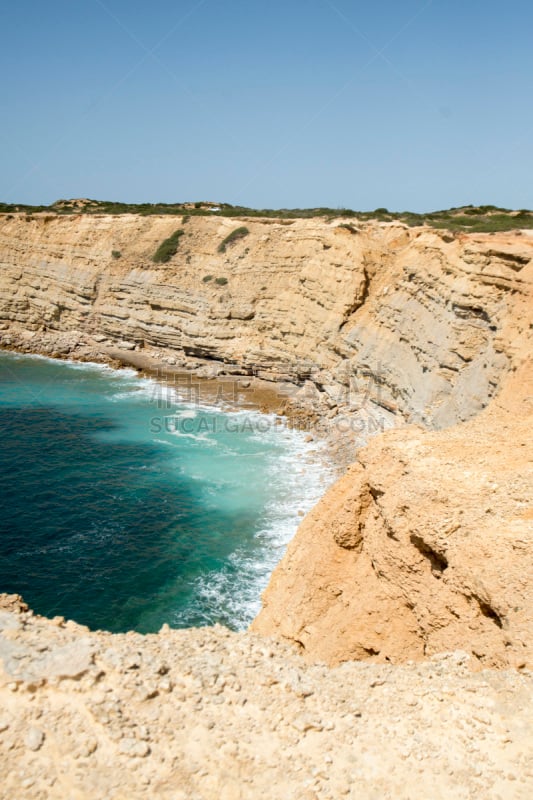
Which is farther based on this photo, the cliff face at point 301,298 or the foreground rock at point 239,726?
the cliff face at point 301,298

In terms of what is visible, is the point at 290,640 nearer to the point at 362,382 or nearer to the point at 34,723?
the point at 34,723

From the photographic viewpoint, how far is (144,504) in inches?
896

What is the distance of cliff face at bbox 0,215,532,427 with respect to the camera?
860 inches

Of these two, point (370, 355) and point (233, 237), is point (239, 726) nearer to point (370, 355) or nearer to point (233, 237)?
point (370, 355)

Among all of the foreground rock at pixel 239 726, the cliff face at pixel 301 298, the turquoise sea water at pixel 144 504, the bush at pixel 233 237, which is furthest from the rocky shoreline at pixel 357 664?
the bush at pixel 233 237

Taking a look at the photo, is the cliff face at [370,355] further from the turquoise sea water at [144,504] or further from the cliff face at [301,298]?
the turquoise sea water at [144,504]

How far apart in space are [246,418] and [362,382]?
7.16 metres

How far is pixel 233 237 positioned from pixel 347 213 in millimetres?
8860

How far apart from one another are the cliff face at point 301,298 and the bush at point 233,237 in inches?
27.8

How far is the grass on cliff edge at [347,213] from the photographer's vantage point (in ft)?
113

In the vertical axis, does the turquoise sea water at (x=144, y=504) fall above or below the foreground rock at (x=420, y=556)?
below

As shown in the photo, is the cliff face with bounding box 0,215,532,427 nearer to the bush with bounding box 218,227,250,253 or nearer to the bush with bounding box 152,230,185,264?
the bush with bounding box 152,230,185,264

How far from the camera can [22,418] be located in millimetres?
32531

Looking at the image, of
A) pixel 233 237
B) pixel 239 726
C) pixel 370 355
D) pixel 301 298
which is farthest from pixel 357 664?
pixel 233 237
